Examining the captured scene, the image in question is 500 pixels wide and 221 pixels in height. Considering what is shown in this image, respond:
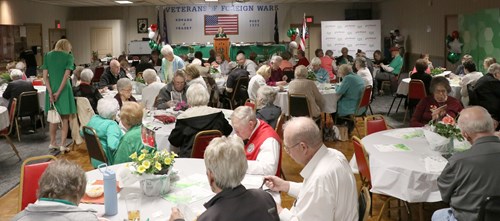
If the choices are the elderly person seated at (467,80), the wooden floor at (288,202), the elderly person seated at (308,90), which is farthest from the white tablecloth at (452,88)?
the wooden floor at (288,202)

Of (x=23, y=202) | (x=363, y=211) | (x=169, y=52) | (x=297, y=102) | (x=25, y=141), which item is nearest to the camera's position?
(x=363, y=211)

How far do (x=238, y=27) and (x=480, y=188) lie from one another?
16820mm

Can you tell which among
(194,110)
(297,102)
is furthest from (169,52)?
(194,110)

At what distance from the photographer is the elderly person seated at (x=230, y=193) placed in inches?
83.7

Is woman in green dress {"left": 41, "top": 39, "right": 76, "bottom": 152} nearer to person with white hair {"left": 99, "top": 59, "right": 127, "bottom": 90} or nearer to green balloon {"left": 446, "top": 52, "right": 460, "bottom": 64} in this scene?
person with white hair {"left": 99, "top": 59, "right": 127, "bottom": 90}

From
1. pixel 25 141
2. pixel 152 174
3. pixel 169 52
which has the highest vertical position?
pixel 169 52

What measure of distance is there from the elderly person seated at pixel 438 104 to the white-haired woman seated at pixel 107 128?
3.05 metres

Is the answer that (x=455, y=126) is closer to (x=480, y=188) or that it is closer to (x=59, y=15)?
(x=480, y=188)

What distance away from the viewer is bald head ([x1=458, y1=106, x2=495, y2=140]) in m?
3.13

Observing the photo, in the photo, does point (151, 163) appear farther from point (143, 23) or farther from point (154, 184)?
point (143, 23)

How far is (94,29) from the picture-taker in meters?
19.3

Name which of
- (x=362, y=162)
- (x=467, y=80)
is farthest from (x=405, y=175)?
(x=467, y=80)

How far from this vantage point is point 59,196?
2.14 meters

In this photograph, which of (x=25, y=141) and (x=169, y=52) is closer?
(x=25, y=141)
